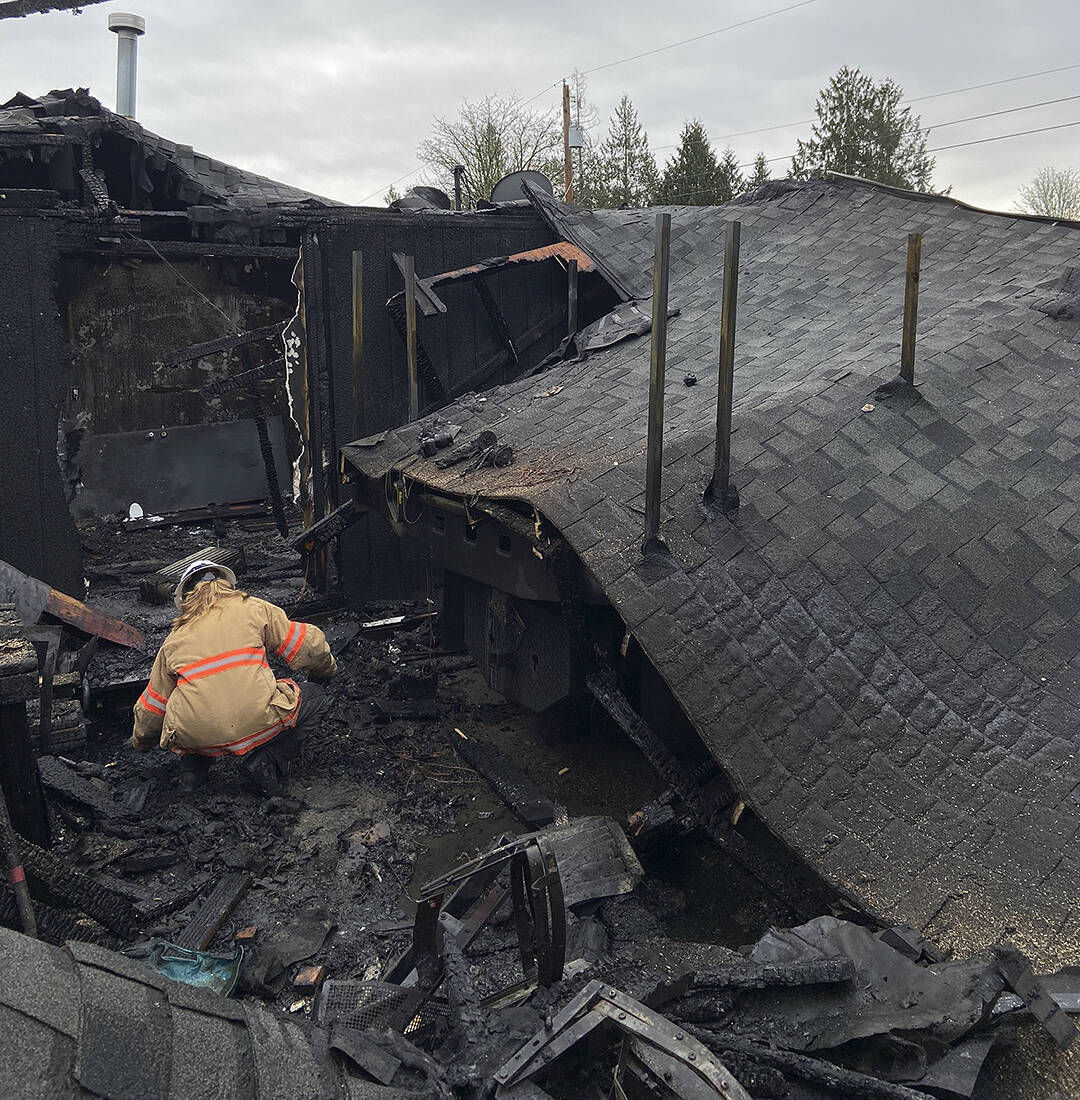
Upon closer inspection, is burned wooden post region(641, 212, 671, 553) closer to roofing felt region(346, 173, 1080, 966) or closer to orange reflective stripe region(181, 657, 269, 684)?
roofing felt region(346, 173, 1080, 966)

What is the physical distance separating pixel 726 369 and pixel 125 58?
1579cm

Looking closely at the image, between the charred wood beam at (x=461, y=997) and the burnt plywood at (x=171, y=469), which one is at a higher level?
the burnt plywood at (x=171, y=469)

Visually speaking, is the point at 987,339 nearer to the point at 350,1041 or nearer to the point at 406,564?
the point at 406,564

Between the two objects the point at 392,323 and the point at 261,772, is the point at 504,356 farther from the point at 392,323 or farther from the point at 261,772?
the point at 261,772

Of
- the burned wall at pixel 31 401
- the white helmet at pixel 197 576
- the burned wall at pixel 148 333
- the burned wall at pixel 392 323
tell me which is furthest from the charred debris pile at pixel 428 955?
the burned wall at pixel 148 333

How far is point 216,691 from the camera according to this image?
187 inches

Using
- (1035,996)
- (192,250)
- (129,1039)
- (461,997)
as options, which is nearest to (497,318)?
(192,250)

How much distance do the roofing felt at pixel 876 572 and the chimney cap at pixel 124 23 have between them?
43.6 ft

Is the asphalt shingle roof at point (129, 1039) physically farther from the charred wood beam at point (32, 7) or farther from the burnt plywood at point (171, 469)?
the burnt plywood at point (171, 469)

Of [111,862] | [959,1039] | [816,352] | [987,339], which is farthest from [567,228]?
[959,1039]

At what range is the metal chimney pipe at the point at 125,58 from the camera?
15867mm

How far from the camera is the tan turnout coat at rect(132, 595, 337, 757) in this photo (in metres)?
4.73

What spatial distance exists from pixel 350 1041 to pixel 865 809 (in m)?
2.38

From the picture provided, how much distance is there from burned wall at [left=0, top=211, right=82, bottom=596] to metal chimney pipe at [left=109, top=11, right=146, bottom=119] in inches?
429
